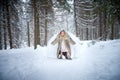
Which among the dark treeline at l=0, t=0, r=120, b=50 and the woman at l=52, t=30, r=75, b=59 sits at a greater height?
the dark treeline at l=0, t=0, r=120, b=50

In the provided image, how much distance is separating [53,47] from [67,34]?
1310 mm

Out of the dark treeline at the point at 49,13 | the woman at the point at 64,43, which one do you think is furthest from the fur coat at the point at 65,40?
the dark treeline at the point at 49,13

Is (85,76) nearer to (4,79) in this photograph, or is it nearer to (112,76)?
(112,76)

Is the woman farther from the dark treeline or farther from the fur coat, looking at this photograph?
the dark treeline

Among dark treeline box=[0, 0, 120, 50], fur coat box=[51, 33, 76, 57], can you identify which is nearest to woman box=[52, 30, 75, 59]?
fur coat box=[51, 33, 76, 57]

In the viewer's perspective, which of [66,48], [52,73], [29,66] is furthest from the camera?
[66,48]

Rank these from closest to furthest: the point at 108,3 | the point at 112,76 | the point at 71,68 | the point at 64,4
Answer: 1. the point at 112,76
2. the point at 71,68
3. the point at 108,3
4. the point at 64,4

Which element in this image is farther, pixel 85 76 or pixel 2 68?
pixel 2 68

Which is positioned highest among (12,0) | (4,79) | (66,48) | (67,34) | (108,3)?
(12,0)

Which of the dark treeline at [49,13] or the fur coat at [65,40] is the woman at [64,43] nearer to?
the fur coat at [65,40]

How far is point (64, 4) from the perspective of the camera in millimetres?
15617

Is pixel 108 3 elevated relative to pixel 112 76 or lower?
elevated

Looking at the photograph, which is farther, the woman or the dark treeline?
the dark treeline

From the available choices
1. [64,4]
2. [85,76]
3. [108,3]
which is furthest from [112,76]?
[64,4]
